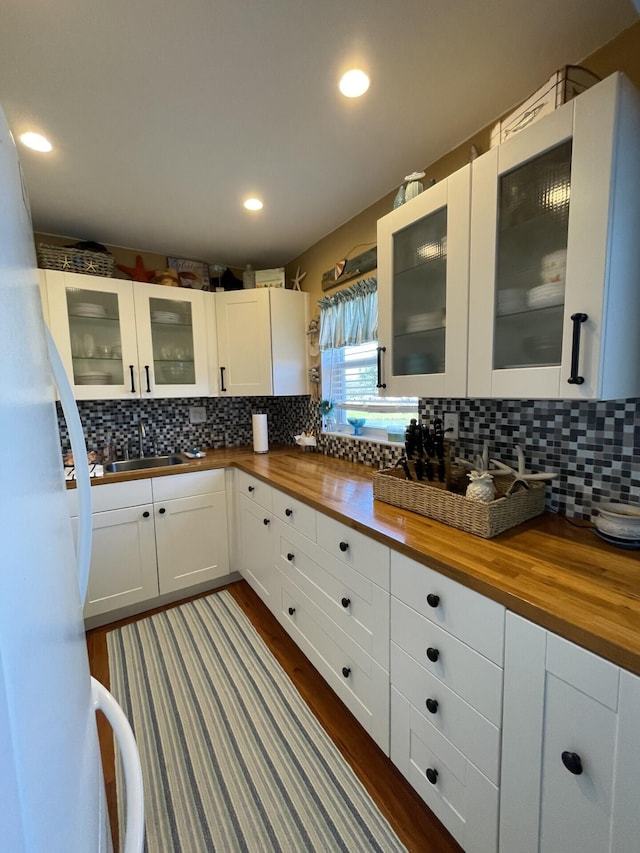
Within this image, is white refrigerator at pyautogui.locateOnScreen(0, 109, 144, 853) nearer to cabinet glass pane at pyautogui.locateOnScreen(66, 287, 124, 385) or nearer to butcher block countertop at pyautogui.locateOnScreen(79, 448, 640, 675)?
butcher block countertop at pyautogui.locateOnScreen(79, 448, 640, 675)

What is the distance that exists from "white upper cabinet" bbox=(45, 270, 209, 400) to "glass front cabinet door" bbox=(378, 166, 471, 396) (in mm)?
1587

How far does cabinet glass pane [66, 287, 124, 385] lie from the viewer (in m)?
2.24

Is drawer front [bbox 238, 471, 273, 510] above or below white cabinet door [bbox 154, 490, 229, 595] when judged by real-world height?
above

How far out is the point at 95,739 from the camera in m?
0.73

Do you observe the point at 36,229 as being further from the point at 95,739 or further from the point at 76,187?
A: the point at 95,739

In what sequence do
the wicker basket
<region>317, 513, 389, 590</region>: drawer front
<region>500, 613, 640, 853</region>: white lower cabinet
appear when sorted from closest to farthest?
<region>500, 613, 640, 853</region>: white lower cabinet → <region>317, 513, 389, 590</region>: drawer front → the wicker basket

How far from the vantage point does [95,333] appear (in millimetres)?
2320

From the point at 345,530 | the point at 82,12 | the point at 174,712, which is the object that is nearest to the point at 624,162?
the point at 345,530

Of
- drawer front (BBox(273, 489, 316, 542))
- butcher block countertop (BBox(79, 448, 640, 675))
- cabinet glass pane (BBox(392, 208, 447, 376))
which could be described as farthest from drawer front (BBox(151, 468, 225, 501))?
cabinet glass pane (BBox(392, 208, 447, 376))

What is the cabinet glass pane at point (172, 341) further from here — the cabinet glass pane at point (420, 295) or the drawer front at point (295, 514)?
the cabinet glass pane at point (420, 295)

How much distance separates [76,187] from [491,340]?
7.05ft

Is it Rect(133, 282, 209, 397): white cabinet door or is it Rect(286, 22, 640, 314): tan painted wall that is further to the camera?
Rect(133, 282, 209, 397): white cabinet door

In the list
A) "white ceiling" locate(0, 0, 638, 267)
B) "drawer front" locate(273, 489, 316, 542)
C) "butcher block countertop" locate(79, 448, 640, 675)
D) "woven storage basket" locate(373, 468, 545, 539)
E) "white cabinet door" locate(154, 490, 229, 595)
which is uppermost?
"white ceiling" locate(0, 0, 638, 267)

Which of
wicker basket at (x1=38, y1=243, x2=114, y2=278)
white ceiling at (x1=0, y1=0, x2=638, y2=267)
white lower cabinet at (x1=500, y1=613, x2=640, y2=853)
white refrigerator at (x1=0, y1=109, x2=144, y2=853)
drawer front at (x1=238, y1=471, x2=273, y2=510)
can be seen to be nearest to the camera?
white refrigerator at (x1=0, y1=109, x2=144, y2=853)
